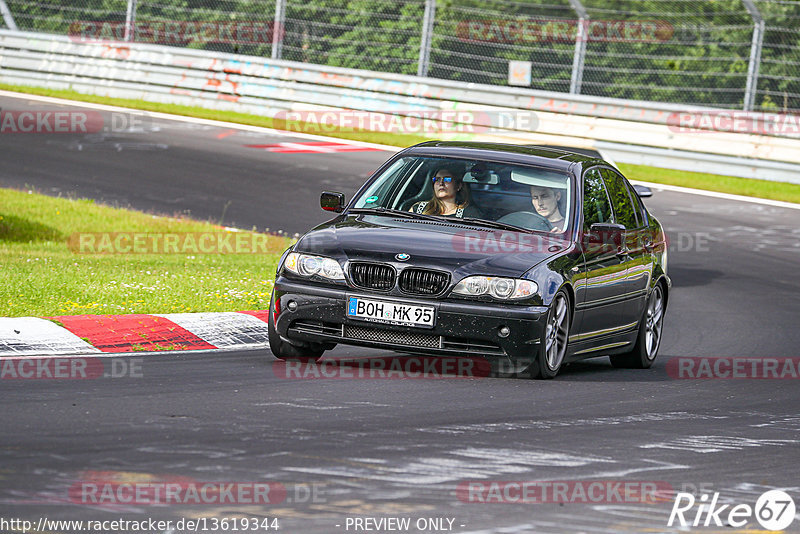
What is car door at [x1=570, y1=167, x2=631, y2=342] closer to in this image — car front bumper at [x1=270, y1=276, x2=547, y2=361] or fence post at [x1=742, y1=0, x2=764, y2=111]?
car front bumper at [x1=270, y1=276, x2=547, y2=361]

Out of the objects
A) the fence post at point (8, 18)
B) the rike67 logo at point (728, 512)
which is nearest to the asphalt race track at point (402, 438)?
the rike67 logo at point (728, 512)

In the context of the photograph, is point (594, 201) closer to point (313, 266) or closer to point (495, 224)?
point (495, 224)

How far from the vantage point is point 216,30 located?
28688 mm

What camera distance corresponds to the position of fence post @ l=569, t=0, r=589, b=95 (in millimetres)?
23984

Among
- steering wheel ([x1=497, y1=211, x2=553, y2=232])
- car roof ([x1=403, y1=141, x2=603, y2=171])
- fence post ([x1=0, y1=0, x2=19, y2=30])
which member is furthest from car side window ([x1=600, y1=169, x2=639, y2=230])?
fence post ([x1=0, y1=0, x2=19, y2=30])

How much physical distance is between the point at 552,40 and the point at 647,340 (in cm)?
1377

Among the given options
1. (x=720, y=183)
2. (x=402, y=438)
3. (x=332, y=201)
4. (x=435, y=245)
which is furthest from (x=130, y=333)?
(x=720, y=183)

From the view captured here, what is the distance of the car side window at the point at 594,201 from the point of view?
10023 mm

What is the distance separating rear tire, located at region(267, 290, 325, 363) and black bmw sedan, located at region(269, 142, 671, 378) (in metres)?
0.01

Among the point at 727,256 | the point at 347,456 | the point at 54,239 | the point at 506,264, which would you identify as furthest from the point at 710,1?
the point at 347,456

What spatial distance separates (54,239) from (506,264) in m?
7.92

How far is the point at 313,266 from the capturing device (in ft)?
29.5

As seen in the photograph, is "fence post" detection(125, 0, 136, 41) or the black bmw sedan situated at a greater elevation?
"fence post" detection(125, 0, 136, 41)

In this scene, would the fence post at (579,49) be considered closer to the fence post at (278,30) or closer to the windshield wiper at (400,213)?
the fence post at (278,30)
